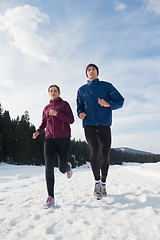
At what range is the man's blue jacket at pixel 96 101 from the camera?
3.74 m

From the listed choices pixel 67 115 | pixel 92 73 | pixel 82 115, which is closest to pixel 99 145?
pixel 82 115

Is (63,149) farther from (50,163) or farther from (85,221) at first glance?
(85,221)

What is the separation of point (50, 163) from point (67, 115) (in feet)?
3.63

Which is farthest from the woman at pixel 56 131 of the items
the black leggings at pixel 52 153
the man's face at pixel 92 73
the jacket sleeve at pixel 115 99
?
the jacket sleeve at pixel 115 99

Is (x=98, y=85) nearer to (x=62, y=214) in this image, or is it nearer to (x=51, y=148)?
(x=51, y=148)

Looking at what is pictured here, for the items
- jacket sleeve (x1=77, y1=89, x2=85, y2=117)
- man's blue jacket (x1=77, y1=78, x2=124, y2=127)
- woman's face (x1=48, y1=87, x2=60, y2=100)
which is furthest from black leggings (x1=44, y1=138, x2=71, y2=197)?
woman's face (x1=48, y1=87, x2=60, y2=100)

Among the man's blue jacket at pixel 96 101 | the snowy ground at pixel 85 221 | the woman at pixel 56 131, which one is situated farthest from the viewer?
the man's blue jacket at pixel 96 101

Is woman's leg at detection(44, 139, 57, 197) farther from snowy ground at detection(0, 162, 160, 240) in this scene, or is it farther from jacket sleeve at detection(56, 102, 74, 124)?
jacket sleeve at detection(56, 102, 74, 124)

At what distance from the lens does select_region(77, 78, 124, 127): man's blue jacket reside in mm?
3736

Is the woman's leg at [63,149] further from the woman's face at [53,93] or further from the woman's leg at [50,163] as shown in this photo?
the woman's face at [53,93]

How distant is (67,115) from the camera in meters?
3.77

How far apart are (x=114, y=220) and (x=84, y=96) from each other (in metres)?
2.59

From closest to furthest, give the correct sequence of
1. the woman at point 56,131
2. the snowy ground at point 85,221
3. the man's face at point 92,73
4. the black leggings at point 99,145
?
1. the snowy ground at point 85,221
2. the woman at point 56,131
3. the black leggings at point 99,145
4. the man's face at point 92,73

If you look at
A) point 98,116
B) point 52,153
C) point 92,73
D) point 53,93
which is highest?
point 92,73
